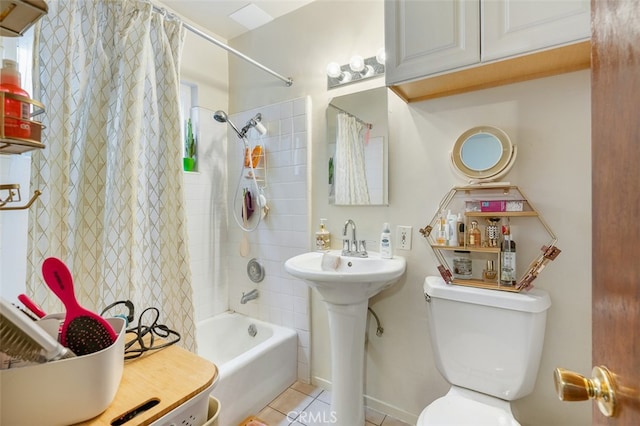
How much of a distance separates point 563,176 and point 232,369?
174 cm

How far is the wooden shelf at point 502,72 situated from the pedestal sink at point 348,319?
2.70 ft

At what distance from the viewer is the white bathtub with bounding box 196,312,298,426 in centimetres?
147

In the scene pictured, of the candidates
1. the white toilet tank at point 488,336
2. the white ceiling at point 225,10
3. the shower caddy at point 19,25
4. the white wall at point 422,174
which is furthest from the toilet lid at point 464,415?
the white ceiling at point 225,10

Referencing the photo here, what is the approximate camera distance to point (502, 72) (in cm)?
118

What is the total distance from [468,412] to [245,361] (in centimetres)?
106

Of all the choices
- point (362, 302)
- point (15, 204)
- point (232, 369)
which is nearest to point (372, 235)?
point (362, 302)

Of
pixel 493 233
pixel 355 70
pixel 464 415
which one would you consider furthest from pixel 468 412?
pixel 355 70

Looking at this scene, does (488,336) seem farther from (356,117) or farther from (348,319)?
(356,117)

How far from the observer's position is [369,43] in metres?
1.61

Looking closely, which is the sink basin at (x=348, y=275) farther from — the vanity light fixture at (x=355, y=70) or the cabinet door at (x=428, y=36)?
the vanity light fixture at (x=355, y=70)

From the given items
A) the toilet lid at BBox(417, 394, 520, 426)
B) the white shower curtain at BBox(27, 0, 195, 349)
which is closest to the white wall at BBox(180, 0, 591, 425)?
the toilet lid at BBox(417, 394, 520, 426)

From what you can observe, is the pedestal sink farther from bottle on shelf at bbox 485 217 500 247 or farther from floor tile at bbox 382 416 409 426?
bottle on shelf at bbox 485 217 500 247

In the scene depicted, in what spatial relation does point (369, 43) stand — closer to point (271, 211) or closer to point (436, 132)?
point (436, 132)

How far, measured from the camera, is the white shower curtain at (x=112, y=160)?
3.37ft
